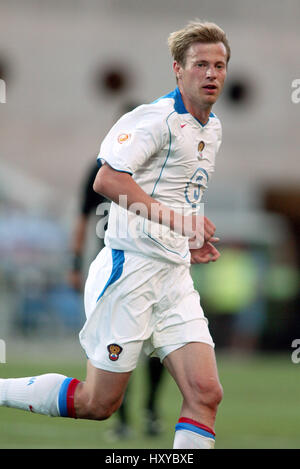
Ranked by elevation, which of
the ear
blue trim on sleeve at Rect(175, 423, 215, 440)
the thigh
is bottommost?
blue trim on sleeve at Rect(175, 423, 215, 440)

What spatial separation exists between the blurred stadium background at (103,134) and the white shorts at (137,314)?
12.7m

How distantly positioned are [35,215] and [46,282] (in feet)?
6.04


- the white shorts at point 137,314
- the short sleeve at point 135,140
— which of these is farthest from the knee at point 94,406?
the short sleeve at point 135,140

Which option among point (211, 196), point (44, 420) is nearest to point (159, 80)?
point (211, 196)

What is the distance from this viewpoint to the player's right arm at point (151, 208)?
520cm

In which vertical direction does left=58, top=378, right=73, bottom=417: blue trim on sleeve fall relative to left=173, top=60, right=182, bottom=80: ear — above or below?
below

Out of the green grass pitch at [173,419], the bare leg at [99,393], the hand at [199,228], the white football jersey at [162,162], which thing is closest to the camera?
the hand at [199,228]

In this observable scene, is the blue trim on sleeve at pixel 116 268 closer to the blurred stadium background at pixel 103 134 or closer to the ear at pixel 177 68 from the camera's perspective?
the ear at pixel 177 68

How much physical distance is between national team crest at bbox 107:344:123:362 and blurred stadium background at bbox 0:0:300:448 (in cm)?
1282

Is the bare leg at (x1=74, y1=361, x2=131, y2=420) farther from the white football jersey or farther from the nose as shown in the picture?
the nose

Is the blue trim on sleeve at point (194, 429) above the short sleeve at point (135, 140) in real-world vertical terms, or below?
below

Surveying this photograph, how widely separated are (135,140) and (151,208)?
1.22 feet

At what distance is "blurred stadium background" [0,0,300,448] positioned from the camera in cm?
2047

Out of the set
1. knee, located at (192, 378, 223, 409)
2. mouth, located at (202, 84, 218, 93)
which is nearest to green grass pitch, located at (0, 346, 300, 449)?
knee, located at (192, 378, 223, 409)
